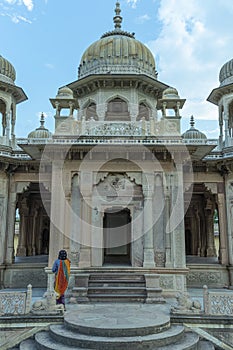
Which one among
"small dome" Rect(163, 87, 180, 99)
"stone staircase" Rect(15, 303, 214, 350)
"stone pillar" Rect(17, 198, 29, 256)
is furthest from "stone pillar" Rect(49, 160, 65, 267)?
"stone pillar" Rect(17, 198, 29, 256)

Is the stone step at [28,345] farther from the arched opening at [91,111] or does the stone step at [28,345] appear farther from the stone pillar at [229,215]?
the arched opening at [91,111]

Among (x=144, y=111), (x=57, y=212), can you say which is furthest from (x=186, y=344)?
(x=144, y=111)

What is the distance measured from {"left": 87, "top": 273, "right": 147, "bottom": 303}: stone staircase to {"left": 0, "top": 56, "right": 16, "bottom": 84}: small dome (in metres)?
9.71

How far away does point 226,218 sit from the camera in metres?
14.2

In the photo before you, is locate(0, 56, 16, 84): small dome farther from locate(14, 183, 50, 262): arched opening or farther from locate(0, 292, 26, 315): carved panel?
locate(0, 292, 26, 315): carved panel

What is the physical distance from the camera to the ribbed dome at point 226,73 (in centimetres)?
1497

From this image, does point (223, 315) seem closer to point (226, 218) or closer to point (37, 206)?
point (226, 218)

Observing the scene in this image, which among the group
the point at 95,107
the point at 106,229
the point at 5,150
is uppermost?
the point at 95,107

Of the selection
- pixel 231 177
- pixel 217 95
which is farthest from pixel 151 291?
pixel 217 95

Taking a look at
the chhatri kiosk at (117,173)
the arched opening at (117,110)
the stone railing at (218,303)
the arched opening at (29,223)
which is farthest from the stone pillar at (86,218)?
the arched opening at (29,223)

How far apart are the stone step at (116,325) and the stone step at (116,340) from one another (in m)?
0.10

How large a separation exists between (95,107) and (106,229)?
20.1ft

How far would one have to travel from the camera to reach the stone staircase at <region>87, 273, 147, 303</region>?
Answer: 33.0ft

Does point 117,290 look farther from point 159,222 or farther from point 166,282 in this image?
point 159,222
